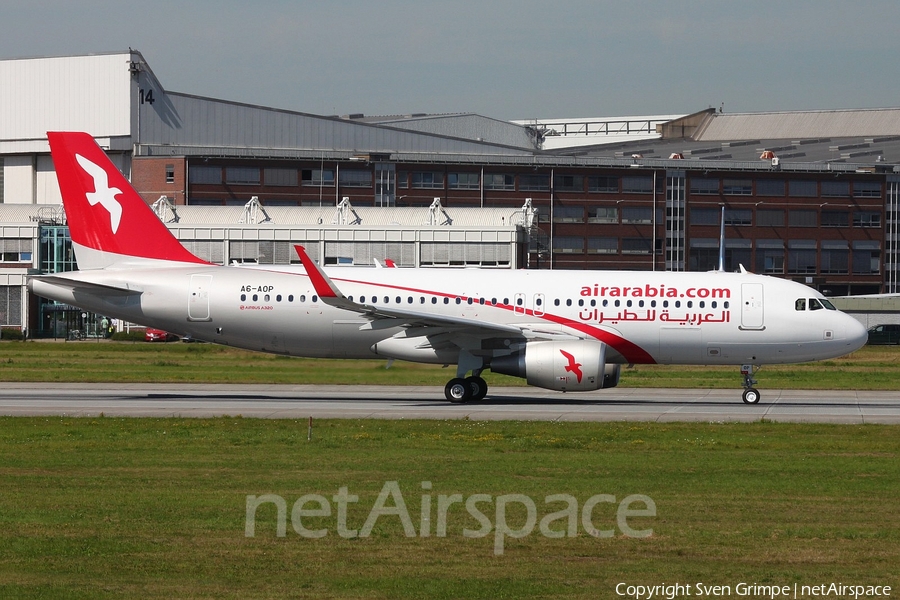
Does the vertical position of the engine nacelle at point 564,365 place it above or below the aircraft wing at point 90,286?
below

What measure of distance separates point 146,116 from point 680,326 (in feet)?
260

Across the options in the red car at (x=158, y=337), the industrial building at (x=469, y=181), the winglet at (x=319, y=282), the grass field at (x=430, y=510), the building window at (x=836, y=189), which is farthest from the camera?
the building window at (x=836, y=189)

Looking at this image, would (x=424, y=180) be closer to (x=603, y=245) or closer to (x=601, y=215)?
(x=601, y=215)

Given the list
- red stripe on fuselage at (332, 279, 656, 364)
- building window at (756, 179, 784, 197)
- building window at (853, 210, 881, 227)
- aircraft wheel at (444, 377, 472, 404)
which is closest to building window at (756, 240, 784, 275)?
building window at (756, 179, 784, 197)

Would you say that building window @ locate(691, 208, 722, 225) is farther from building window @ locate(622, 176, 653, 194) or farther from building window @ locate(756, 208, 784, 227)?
building window @ locate(622, 176, 653, 194)

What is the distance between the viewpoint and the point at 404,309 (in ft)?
116

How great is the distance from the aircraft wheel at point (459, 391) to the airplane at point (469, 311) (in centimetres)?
3

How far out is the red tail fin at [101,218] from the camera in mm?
36812

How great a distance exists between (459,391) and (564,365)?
146 inches

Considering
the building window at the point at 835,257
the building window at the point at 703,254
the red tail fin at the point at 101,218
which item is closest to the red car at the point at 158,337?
the red tail fin at the point at 101,218

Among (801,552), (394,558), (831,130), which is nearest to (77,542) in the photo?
(394,558)

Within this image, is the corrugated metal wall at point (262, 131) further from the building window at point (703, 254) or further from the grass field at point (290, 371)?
the grass field at point (290, 371)

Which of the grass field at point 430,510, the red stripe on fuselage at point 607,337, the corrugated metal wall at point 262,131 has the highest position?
the corrugated metal wall at point 262,131

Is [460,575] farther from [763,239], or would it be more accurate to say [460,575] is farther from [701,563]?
[763,239]
